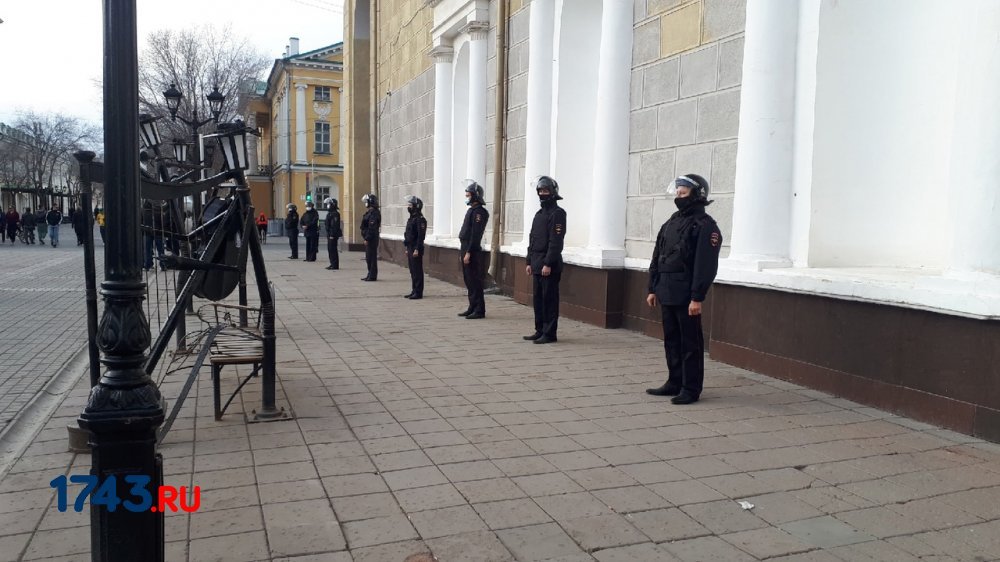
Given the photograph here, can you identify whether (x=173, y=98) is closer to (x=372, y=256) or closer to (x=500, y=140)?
(x=372, y=256)

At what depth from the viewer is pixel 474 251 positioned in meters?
10.0

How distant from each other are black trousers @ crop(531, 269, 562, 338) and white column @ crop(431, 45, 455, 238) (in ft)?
23.7

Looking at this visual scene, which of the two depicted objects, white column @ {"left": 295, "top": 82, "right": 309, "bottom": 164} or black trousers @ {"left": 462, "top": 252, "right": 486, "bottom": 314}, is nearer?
black trousers @ {"left": 462, "top": 252, "right": 486, "bottom": 314}

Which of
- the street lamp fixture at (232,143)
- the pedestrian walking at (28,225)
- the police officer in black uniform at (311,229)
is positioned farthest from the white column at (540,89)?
the pedestrian walking at (28,225)

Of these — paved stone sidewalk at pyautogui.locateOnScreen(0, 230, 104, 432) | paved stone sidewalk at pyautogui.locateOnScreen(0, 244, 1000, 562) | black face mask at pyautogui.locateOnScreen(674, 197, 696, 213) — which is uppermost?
black face mask at pyautogui.locateOnScreen(674, 197, 696, 213)

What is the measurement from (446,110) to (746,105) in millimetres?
9535

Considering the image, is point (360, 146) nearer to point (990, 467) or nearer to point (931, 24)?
point (931, 24)

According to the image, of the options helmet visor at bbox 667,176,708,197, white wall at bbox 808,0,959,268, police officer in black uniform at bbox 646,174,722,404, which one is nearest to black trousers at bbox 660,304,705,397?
police officer in black uniform at bbox 646,174,722,404

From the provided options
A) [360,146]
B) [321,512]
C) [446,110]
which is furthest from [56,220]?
[321,512]

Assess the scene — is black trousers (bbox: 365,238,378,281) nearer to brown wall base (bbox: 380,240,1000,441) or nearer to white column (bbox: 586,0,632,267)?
white column (bbox: 586,0,632,267)

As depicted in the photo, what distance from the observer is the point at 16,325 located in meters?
9.41

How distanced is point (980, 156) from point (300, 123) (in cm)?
4850

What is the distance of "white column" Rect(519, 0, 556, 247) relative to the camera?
34.6ft

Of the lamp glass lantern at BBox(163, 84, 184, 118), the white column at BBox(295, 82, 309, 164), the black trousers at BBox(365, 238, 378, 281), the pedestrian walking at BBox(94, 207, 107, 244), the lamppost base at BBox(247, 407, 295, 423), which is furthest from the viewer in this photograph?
the white column at BBox(295, 82, 309, 164)
